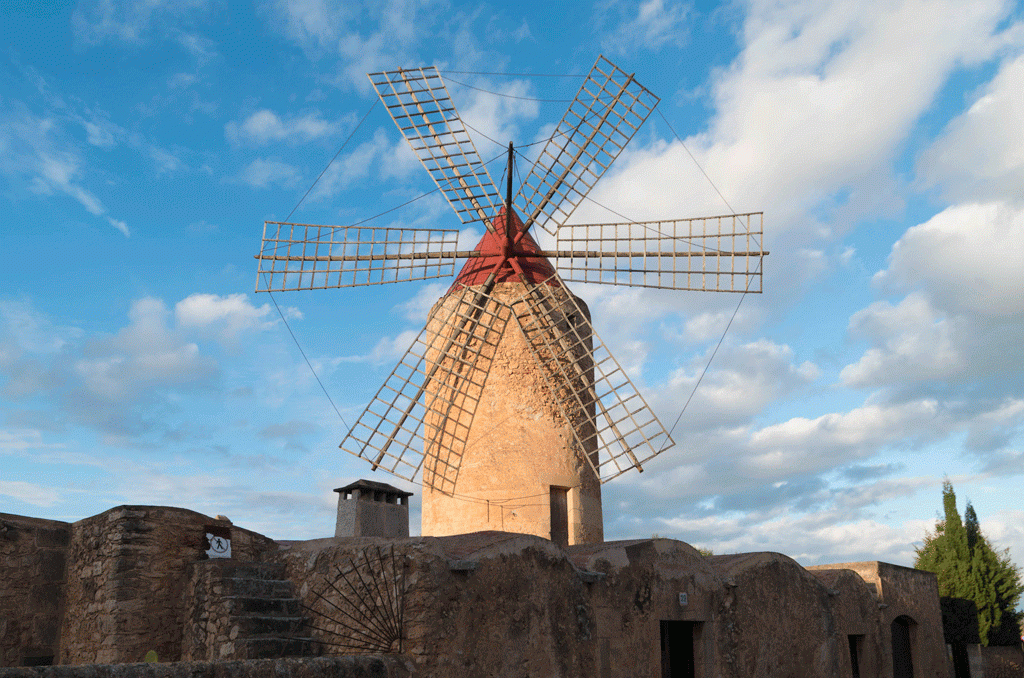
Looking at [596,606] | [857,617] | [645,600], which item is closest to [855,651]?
[857,617]

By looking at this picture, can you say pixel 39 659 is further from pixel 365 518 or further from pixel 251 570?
pixel 365 518

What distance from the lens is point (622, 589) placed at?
8531 millimetres

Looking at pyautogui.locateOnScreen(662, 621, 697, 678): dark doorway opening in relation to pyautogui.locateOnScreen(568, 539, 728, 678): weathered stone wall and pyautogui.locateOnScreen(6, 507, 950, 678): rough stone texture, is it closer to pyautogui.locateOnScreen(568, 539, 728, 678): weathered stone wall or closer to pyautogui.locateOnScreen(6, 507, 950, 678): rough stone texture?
pyautogui.locateOnScreen(568, 539, 728, 678): weathered stone wall

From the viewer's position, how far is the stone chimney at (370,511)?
35.6 feet

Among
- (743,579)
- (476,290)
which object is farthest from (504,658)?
(476,290)

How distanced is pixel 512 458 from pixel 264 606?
4.93 m

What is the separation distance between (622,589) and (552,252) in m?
5.51

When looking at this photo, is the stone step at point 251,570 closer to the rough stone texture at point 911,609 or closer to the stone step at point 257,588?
the stone step at point 257,588

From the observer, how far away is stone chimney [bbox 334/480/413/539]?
10.8 m

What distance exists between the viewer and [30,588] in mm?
7820

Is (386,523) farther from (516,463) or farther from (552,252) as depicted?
(552,252)

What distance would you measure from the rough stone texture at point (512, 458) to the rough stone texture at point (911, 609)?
4.64m

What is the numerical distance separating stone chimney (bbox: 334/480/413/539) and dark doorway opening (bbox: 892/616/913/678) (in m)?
8.34

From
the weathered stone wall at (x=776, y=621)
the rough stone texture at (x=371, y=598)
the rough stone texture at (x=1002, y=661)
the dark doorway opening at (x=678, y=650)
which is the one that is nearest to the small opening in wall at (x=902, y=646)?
the weathered stone wall at (x=776, y=621)
